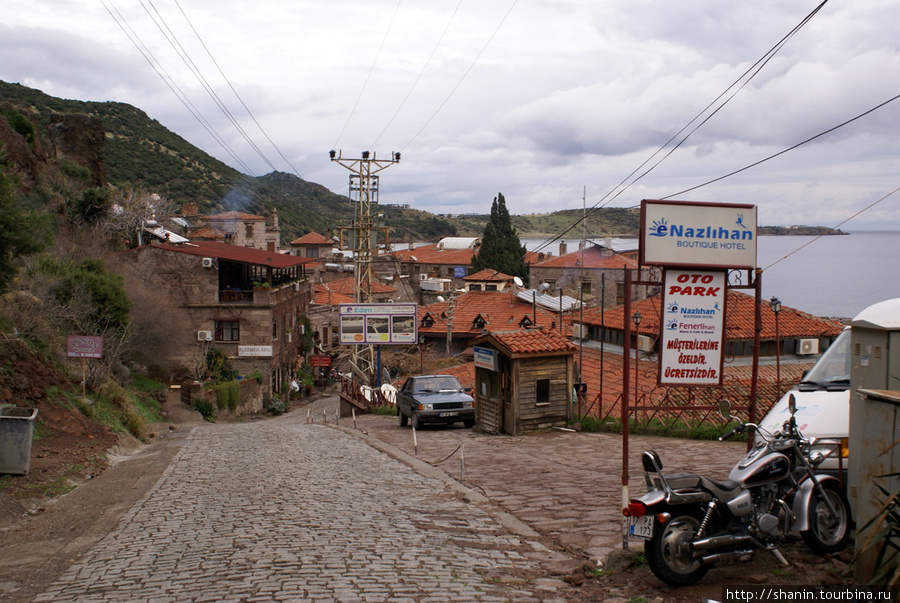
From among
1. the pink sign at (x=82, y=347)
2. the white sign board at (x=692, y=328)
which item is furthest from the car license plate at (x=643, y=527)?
the pink sign at (x=82, y=347)

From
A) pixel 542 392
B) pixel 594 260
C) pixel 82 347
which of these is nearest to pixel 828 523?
pixel 542 392

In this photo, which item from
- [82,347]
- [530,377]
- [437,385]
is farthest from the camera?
[437,385]

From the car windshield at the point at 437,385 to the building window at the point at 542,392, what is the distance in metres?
4.36

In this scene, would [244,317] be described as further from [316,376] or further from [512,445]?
[512,445]

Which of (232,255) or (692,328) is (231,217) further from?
(692,328)

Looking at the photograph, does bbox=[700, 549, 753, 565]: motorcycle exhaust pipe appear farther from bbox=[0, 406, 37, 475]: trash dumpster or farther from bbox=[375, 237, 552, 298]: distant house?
bbox=[375, 237, 552, 298]: distant house

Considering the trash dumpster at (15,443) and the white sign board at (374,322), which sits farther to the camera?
the white sign board at (374,322)

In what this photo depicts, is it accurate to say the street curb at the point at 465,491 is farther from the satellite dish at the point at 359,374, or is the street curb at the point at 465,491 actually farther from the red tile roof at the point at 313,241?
the red tile roof at the point at 313,241

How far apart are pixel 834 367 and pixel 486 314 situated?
117ft

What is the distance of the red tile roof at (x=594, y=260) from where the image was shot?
65.9m

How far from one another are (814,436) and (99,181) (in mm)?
49004

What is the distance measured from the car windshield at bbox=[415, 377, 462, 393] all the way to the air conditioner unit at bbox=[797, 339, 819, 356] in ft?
→ 48.7

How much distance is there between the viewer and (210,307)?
129 ft

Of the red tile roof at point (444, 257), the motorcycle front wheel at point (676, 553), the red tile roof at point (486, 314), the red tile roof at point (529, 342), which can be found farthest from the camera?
the red tile roof at point (444, 257)
